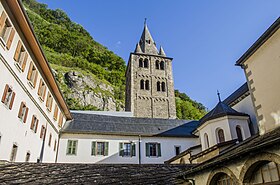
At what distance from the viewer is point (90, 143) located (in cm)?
2497

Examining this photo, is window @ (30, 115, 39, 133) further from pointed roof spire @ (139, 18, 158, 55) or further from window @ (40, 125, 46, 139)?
pointed roof spire @ (139, 18, 158, 55)

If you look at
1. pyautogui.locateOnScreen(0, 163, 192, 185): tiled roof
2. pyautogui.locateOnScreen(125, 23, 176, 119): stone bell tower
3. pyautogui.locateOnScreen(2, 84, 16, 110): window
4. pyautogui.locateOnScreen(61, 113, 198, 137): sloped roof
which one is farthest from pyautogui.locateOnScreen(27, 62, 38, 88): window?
pyautogui.locateOnScreen(125, 23, 176, 119): stone bell tower

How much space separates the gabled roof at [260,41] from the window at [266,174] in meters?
7.70

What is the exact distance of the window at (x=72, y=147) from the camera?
24.3m

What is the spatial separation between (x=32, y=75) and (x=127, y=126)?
13.5 m

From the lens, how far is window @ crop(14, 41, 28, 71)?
14.5m

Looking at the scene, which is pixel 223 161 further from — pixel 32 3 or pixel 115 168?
pixel 32 3

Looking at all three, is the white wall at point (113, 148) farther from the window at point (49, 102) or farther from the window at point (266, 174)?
the window at point (266, 174)

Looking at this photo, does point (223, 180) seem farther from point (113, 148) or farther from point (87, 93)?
point (87, 93)

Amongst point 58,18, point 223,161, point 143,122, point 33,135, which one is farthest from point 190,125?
point 58,18

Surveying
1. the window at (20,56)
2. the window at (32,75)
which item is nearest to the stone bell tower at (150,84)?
the window at (32,75)

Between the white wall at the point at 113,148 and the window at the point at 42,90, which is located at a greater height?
the window at the point at 42,90

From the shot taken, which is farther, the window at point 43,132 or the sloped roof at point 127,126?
the sloped roof at point 127,126

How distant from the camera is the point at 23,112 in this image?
53.2ft
